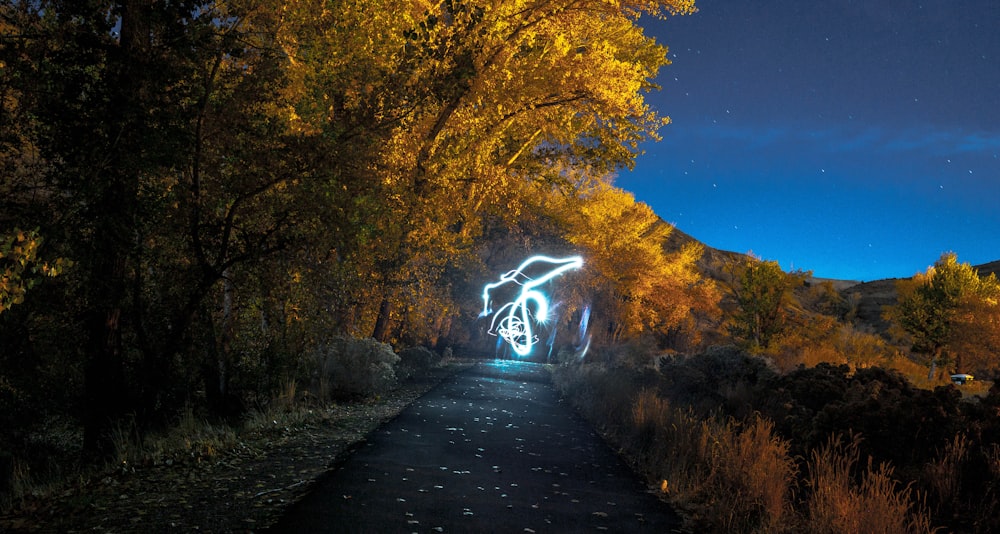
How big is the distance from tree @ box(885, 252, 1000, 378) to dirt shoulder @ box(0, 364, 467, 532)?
175 ft

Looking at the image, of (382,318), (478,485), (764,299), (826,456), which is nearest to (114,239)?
(478,485)

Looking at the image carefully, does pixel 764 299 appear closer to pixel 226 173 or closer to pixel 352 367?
pixel 352 367

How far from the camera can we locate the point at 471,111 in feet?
61.8

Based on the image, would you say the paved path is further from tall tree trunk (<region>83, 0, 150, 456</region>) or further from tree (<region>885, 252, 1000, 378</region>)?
tree (<region>885, 252, 1000, 378</region>)

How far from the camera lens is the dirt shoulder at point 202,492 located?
6301 mm

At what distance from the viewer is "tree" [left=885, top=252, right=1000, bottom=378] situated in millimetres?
50625

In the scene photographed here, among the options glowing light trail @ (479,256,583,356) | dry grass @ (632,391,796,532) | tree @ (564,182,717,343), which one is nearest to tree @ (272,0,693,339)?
dry grass @ (632,391,796,532)

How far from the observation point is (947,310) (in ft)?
172

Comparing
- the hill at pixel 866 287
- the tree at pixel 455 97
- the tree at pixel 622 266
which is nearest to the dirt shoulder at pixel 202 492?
the tree at pixel 455 97

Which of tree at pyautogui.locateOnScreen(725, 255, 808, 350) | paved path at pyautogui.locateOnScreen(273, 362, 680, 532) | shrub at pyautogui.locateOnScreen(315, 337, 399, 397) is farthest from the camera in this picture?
tree at pyautogui.locateOnScreen(725, 255, 808, 350)

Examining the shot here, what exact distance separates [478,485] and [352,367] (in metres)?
9.56

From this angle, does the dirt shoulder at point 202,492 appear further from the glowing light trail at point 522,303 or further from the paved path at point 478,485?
the glowing light trail at point 522,303

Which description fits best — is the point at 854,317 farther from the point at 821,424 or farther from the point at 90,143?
the point at 90,143

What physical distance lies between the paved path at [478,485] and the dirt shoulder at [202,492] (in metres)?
0.43
